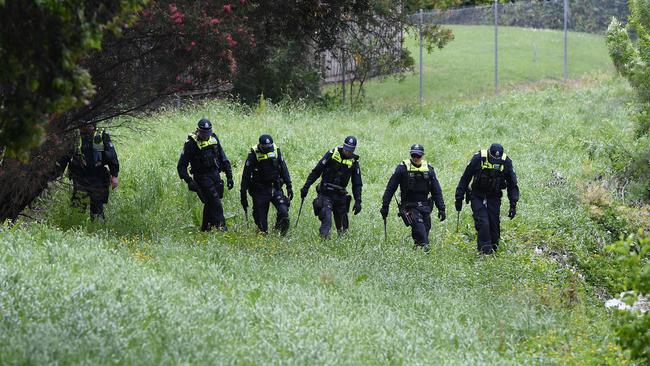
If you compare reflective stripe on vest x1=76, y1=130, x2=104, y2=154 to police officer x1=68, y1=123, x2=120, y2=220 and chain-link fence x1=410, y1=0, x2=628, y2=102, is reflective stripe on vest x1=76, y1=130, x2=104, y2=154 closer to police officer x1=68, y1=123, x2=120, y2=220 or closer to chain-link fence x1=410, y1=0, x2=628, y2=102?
police officer x1=68, y1=123, x2=120, y2=220

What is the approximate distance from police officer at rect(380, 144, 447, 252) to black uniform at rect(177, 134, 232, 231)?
103 inches

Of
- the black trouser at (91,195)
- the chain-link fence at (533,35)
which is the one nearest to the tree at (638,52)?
the black trouser at (91,195)

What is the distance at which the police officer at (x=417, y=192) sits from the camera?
14.0 metres

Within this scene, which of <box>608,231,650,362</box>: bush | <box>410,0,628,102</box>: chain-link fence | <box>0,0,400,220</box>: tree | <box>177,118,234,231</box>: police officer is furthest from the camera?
<box>410,0,628,102</box>: chain-link fence

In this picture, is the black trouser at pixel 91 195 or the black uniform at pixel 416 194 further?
the black trouser at pixel 91 195

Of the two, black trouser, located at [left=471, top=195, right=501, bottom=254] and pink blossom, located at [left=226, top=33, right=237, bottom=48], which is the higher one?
pink blossom, located at [left=226, top=33, right=237, bottom=48]

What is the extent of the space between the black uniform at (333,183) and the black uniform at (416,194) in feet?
2.18

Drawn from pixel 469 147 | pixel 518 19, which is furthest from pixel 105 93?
pixel 518 19

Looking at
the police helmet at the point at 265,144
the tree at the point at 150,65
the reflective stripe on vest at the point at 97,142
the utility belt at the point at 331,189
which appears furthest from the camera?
the reflective stripe on vest at the point at 97,142

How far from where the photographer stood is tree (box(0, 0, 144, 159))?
273 inches

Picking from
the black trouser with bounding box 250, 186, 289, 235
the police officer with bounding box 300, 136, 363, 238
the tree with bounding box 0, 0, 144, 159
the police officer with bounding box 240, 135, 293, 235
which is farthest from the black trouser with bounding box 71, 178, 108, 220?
the tree with bounding box 0, 0, 144, 159

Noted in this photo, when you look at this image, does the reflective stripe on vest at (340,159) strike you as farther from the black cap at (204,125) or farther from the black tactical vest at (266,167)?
the black cap at (204,125)

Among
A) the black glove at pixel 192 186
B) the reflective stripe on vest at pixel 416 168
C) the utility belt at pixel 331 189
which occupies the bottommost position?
the utility belt at pixel 331 189

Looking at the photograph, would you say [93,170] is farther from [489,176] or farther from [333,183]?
[489,176]
